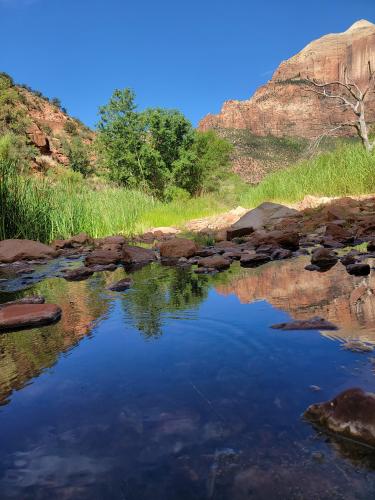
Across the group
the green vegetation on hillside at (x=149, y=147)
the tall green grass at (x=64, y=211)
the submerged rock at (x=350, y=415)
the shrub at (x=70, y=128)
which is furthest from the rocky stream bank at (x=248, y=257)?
the shrub at (x=70, y=128)

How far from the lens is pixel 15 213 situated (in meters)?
7.65

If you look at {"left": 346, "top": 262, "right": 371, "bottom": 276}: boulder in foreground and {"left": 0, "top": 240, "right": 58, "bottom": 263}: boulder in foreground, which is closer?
{"left": 346, "top": 262, "right": 371, "bottom": 276}: boulder in foreground

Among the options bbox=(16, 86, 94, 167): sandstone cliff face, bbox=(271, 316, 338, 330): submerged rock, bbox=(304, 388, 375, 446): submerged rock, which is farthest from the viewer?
bbox=(16, 86, 94, 167): sandstone cliff face

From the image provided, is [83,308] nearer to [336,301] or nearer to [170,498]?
[336,301]

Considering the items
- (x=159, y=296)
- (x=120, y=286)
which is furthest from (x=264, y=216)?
(x=159, y=296)

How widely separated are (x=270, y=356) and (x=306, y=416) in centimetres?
50

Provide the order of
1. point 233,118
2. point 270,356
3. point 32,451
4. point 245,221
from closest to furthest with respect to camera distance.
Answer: point 32,451, point 270,356, point 245,221, point 233,118

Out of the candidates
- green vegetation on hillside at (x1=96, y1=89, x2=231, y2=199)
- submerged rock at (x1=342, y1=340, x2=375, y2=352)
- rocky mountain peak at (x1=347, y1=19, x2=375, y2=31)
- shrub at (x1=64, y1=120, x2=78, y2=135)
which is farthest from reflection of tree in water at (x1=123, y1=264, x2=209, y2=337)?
rocky mountain peak at (x1=347, y1=19, x2=375, y2=31)

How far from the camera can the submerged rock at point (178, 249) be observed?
5270mm

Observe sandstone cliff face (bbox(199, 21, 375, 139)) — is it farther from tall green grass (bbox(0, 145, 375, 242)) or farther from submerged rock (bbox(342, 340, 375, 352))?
submerged rock (bbox(342, 340, 375, 352))

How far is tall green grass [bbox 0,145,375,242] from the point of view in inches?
307

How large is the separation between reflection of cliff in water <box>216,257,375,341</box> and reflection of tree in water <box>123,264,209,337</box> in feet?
0.86

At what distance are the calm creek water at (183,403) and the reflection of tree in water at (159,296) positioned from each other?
2cm

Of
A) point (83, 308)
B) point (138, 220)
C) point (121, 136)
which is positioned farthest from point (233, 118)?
point (83, 308)
